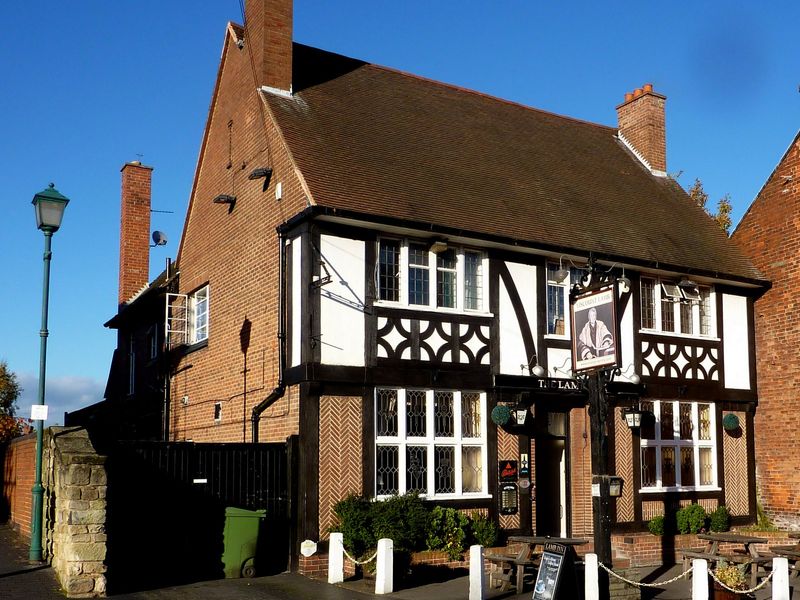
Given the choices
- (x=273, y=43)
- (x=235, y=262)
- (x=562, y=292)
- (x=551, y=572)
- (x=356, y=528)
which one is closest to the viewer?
(x=551, y=572)

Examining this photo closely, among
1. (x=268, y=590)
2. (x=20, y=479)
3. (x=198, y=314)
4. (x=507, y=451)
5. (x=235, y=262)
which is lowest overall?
(x=268, y=590)

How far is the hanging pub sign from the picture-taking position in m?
13.6

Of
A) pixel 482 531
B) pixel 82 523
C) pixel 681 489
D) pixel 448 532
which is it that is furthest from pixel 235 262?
pixel 681 489

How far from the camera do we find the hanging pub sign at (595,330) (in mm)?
13633

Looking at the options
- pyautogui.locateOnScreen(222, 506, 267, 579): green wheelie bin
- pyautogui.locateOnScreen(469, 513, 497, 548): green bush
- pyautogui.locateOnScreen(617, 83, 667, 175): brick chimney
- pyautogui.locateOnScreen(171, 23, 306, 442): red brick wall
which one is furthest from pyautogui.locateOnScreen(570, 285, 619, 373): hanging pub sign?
pyautogui.locateOnScreen(617, 83, 667, 175): brick chimney

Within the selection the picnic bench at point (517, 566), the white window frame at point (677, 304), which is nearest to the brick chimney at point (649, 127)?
the white window frame at point (677, 304)

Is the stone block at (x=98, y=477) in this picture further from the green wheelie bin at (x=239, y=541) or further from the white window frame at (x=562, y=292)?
the white window frame at (x=562, y=292)

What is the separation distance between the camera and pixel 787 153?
21156 millimetres

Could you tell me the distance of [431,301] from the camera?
55.3 feet

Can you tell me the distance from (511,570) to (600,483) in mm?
2234

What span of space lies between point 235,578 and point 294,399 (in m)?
2.96

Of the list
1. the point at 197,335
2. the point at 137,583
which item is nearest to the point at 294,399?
the point at 137,583

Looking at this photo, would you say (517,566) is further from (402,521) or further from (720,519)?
(720,519)

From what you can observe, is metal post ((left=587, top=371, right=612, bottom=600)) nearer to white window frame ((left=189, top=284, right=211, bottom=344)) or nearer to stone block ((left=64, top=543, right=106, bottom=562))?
stone block ((left=64, top=543, right=106, bottom=562))
